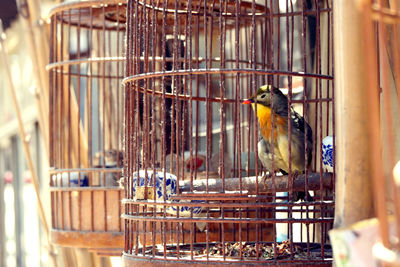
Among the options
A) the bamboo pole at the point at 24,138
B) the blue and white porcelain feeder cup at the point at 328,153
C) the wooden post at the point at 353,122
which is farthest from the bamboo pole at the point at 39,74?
the wooden post at the point at 353,122

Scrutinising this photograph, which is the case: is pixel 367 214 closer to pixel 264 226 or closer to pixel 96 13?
pixel 264 226

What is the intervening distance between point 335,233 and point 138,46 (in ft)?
4.00

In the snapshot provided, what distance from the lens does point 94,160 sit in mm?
4117

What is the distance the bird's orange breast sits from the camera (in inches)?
110

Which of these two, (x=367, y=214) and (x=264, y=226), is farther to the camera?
(x=264, y=226)

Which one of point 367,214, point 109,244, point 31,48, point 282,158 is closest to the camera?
point 367,214

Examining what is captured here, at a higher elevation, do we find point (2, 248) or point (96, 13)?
point (96, 13)

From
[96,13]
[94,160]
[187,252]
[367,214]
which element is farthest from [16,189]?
[367,214]

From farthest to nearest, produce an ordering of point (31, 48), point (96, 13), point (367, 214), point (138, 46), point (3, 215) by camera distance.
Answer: point (3, 215) < point (31, 48) < point (96, 13) < point (138, 46) < point (367, 214)

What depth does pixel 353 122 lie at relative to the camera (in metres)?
1.43

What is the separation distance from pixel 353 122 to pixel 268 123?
1449 mm

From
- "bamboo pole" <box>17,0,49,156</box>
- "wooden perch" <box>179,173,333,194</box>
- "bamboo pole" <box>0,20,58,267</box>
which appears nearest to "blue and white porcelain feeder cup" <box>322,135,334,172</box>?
"wooden perch" <box>179,173,333,194</box>

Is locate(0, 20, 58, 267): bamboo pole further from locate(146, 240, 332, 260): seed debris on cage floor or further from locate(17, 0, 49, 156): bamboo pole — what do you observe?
locate(146, 240, 332, 260): seed debris on cage floor

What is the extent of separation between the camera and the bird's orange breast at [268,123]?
2.80 metres
